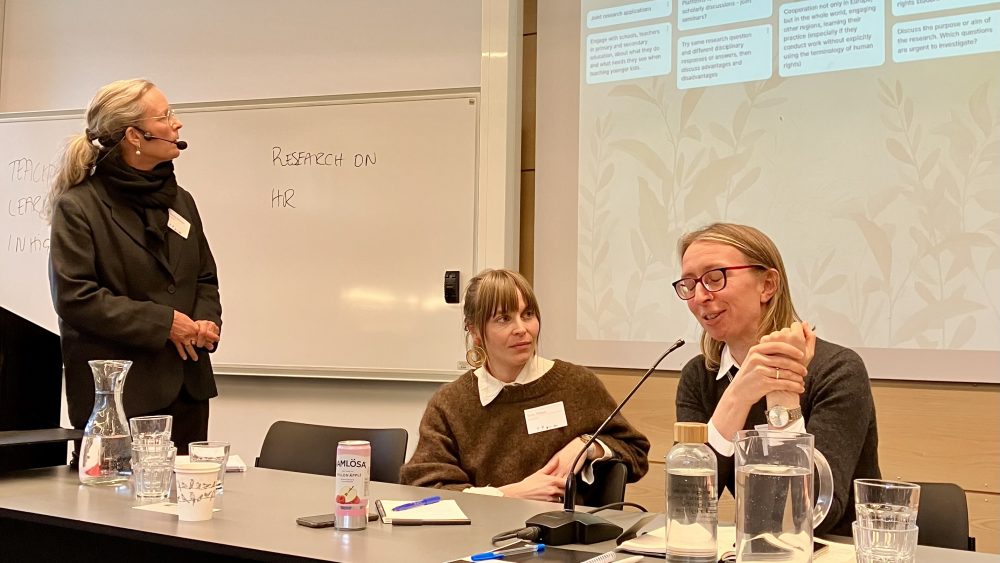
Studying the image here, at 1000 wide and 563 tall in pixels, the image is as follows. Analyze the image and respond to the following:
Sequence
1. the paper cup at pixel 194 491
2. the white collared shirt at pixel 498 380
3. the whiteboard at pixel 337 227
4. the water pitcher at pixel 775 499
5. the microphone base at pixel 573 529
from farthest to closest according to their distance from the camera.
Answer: the whiteboard at pixel 337 227
the white collared shirt at pixel 498 380
the paper cup at pixel 194 491
the microphone base at pixel 573 529
the water pitcher at pixel 775 499

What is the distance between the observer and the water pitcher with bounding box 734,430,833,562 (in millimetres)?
1093

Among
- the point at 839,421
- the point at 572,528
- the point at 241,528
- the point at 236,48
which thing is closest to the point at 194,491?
the point at 241,528

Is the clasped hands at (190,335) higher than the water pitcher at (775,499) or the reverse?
higher

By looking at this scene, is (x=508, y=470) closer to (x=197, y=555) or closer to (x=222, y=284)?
(x=197, y=555)

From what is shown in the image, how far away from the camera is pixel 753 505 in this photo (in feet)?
3.59

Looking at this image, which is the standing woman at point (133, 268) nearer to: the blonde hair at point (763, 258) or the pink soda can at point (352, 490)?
the pink soda can at point (352, 490)

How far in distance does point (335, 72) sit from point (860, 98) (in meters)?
2.16

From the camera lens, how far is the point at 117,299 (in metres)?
2.29

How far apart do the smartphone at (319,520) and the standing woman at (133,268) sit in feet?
3.49

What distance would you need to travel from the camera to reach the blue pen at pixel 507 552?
1.21m

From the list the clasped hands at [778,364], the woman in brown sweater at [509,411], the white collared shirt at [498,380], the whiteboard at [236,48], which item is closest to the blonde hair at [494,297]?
the woman in brown sweater at [509,411]

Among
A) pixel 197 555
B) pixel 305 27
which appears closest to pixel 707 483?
pixel 197 555

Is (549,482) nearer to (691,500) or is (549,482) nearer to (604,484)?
(604,484)

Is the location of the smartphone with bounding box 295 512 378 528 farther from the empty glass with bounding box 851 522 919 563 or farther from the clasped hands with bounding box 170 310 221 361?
the clasped hands with bounding box 170 310 221 361
